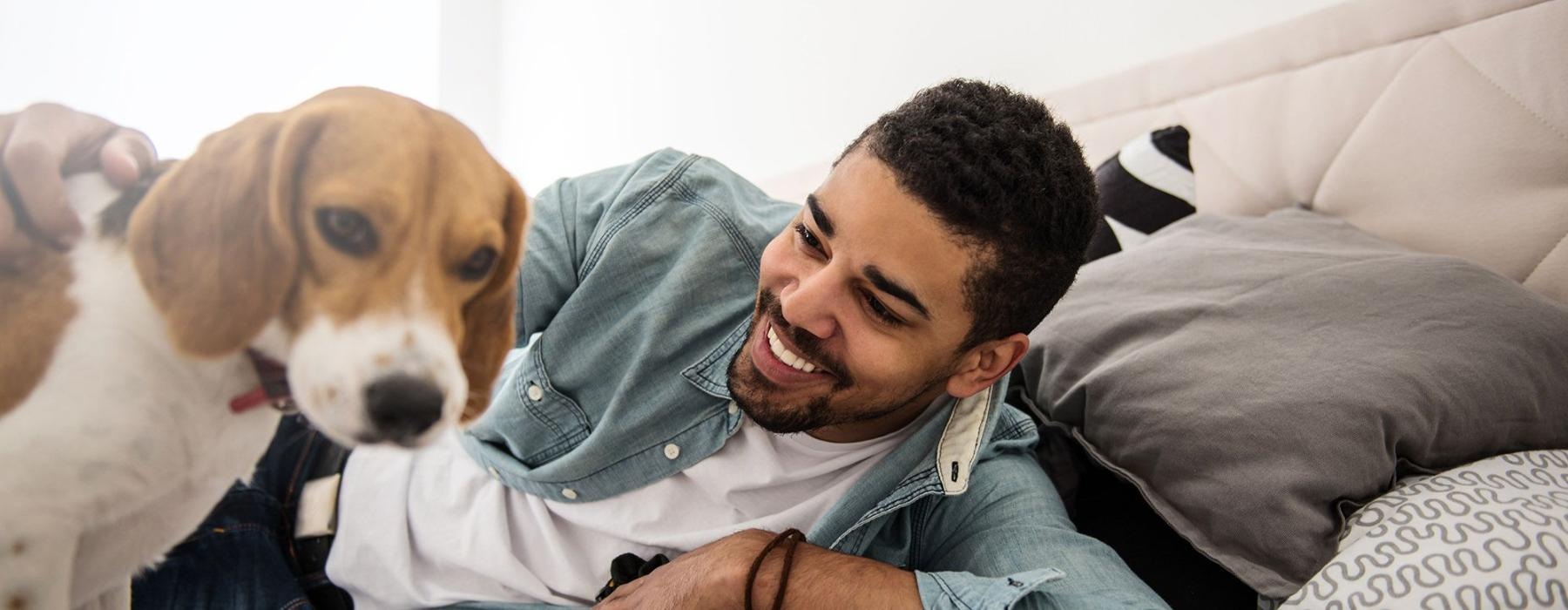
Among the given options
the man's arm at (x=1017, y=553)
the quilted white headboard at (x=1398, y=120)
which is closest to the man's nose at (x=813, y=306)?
the man's arm at (x=1017, y=553)

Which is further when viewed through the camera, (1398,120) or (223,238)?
(1398,120)

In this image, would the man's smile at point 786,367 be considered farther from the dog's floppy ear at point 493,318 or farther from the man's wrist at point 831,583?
the dog's floppy ear at point 493,318

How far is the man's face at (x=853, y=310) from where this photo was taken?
0.72 metres

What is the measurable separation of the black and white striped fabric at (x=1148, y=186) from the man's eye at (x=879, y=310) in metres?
0.58

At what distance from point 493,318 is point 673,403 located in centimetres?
39

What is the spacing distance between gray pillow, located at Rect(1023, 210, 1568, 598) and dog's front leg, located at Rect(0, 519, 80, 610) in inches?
33.7

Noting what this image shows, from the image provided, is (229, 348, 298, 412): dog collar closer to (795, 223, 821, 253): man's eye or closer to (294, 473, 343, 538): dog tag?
(294, 473, 343, 538): dog tag

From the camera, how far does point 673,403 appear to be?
0.85 meters

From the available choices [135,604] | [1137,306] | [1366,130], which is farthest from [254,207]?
[1366,130]

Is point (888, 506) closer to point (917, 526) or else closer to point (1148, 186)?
point (917, 526)

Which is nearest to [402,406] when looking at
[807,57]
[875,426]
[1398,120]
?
[875,426]

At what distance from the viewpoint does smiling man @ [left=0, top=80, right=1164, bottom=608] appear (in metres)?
0.71

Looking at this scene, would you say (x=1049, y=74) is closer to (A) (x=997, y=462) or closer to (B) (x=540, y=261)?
(A) (x=997, y=462)

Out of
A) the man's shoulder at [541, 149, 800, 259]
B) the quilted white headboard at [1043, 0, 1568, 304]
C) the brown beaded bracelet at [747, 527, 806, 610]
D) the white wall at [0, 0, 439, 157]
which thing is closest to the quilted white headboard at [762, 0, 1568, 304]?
the quilted white headboard at [1043, 0, 1568, 304]
